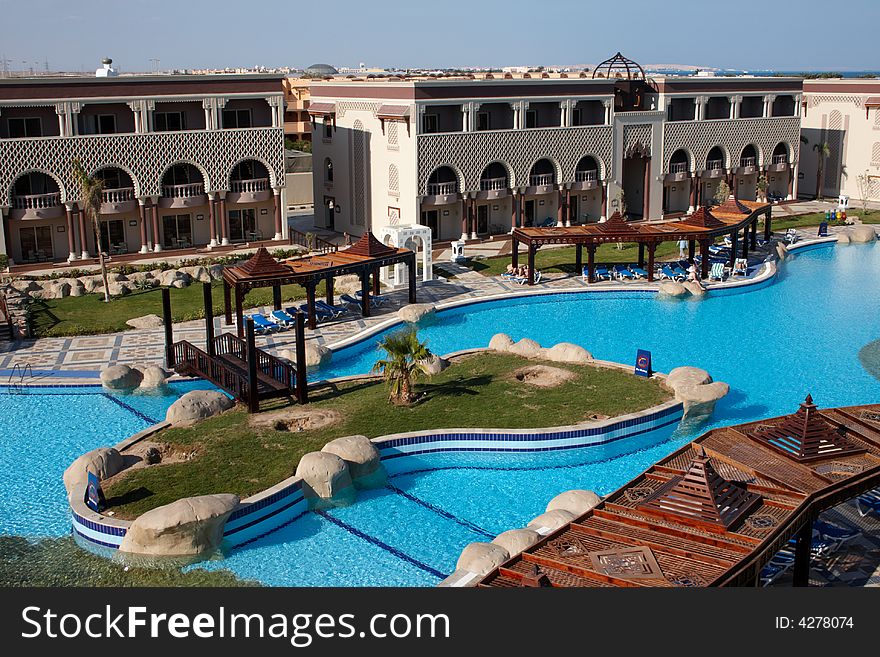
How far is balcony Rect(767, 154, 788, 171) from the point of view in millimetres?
58281

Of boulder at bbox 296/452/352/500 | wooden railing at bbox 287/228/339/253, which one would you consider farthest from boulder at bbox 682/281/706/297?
boulder at bbox 296/452/352/500

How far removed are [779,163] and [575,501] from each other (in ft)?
151

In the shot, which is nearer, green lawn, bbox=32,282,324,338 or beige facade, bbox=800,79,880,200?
green lawn, bbox=32,282,324,338

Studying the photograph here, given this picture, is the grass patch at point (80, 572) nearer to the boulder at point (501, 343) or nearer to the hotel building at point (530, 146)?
the boulder at point (501, 343)

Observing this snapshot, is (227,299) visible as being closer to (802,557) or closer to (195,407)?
(195,407)

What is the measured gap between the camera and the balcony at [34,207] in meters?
40.9

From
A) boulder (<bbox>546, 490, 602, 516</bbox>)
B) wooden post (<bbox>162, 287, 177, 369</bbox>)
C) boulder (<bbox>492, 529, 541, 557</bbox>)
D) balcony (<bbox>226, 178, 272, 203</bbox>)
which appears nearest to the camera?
boulder (<bbox>492, 529, 541, 557</bbox>)

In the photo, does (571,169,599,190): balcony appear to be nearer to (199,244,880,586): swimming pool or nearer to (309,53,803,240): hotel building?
(309,53,803,240): hotel building

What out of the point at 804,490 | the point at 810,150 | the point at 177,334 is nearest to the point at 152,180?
the point at 177,334

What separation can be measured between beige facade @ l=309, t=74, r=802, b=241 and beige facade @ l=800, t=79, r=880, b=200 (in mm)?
4260

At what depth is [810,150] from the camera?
6222 cm

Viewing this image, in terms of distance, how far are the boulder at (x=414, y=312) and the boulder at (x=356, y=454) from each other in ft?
41.2
